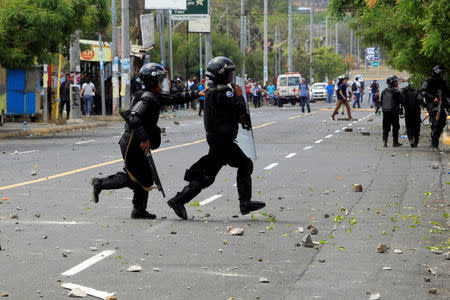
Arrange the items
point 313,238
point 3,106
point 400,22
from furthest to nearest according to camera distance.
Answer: point 3,106, point 400,22, point 313,238

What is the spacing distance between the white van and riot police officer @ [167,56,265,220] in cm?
5630

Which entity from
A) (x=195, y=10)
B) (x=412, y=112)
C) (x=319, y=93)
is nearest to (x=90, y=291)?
(x=412, y=112)

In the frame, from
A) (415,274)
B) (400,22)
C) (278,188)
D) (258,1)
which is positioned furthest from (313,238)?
(258,1)

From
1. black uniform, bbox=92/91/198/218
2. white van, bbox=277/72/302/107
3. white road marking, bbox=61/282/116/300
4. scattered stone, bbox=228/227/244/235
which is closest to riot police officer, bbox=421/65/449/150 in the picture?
black uniform, bbox=92/91/198/218

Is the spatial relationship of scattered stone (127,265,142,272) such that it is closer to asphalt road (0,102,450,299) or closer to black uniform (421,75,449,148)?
asphalt road (0,102,450,299)

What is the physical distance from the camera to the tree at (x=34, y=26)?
27047mm

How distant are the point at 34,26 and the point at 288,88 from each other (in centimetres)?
4132

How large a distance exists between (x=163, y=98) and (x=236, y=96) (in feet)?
2.67

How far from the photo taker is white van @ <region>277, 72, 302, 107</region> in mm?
67500

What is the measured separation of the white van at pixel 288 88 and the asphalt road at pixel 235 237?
1935 inches

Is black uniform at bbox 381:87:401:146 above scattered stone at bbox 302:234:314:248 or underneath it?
above

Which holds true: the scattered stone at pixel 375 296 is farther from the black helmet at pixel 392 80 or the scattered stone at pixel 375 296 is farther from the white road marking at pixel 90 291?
the black helmet at pixel 392 80

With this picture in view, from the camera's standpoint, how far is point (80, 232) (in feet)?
31.5

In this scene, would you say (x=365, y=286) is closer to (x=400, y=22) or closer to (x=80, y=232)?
(x=80, y=232)
